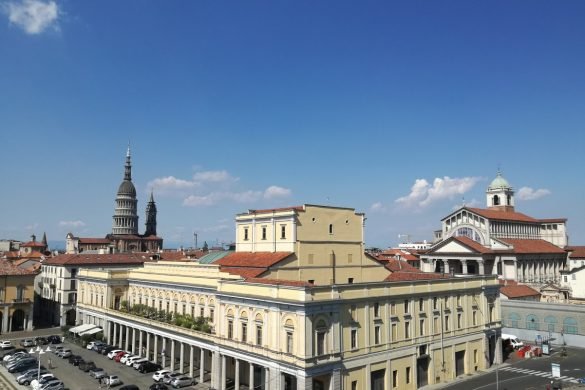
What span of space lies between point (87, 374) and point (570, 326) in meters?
68.3

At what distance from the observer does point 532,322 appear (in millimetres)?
75250

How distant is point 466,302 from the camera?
5875 centimetres

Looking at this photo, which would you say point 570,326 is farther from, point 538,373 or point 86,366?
point 86,366

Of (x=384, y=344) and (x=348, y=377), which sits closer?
(x=348, y=377)

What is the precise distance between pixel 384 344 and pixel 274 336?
12068 millimetres

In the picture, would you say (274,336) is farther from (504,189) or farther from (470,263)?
(504,189)

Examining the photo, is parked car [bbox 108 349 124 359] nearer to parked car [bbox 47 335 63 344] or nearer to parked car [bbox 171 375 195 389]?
parked car [bbox 47 335 63 344]

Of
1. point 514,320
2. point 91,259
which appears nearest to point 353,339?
point 514,320

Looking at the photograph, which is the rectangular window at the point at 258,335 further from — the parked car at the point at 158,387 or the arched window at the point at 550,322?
the arched window at the point at 550,322

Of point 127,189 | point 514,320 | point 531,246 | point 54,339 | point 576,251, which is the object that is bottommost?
point 54,339

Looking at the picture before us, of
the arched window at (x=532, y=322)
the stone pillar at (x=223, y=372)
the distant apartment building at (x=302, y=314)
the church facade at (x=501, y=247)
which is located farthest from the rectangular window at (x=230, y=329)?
the church facade at (x=501, y=247)

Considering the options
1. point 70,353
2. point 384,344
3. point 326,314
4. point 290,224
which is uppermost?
point 290,224

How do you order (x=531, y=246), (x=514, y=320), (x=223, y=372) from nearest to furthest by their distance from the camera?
1. (x=223, y=372)
2. (x=514, y=320)
3. (x=531, y=246)

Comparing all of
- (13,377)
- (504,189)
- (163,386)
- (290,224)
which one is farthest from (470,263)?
(13,377)
